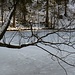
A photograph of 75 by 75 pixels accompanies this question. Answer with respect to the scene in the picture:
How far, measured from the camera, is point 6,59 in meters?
7.97

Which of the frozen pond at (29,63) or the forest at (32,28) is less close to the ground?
the forest at (32,28)

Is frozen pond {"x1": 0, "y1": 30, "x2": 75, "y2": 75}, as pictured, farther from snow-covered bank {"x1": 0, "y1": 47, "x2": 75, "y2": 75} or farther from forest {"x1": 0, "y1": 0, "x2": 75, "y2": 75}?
forest {"x1": 0, "y1": 0, "x2": 75, "y2": 75}

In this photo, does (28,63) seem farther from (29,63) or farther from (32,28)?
(32,28)

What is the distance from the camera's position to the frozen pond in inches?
271

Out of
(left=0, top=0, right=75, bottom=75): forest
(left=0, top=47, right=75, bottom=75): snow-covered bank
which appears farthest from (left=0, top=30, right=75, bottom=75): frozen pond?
(left=0, top=0, right=75, bottom=75): forest

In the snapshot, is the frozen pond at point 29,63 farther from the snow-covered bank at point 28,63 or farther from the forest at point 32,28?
the forest at point 32,28

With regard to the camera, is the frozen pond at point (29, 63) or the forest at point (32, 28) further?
the frozen pond at point (29, 63)

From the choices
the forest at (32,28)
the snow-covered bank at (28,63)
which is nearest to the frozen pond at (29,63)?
the snow-covered bank at (28,63)

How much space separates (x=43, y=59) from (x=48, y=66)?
0.65 m

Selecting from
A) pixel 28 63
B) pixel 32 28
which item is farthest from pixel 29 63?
pixel 32 28

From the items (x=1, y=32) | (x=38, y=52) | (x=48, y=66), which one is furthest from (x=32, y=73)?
(x=1, y=32)

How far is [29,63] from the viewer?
7.66 meters

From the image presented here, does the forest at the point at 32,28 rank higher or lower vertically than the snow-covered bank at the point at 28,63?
higher

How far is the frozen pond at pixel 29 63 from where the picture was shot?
689 cm
